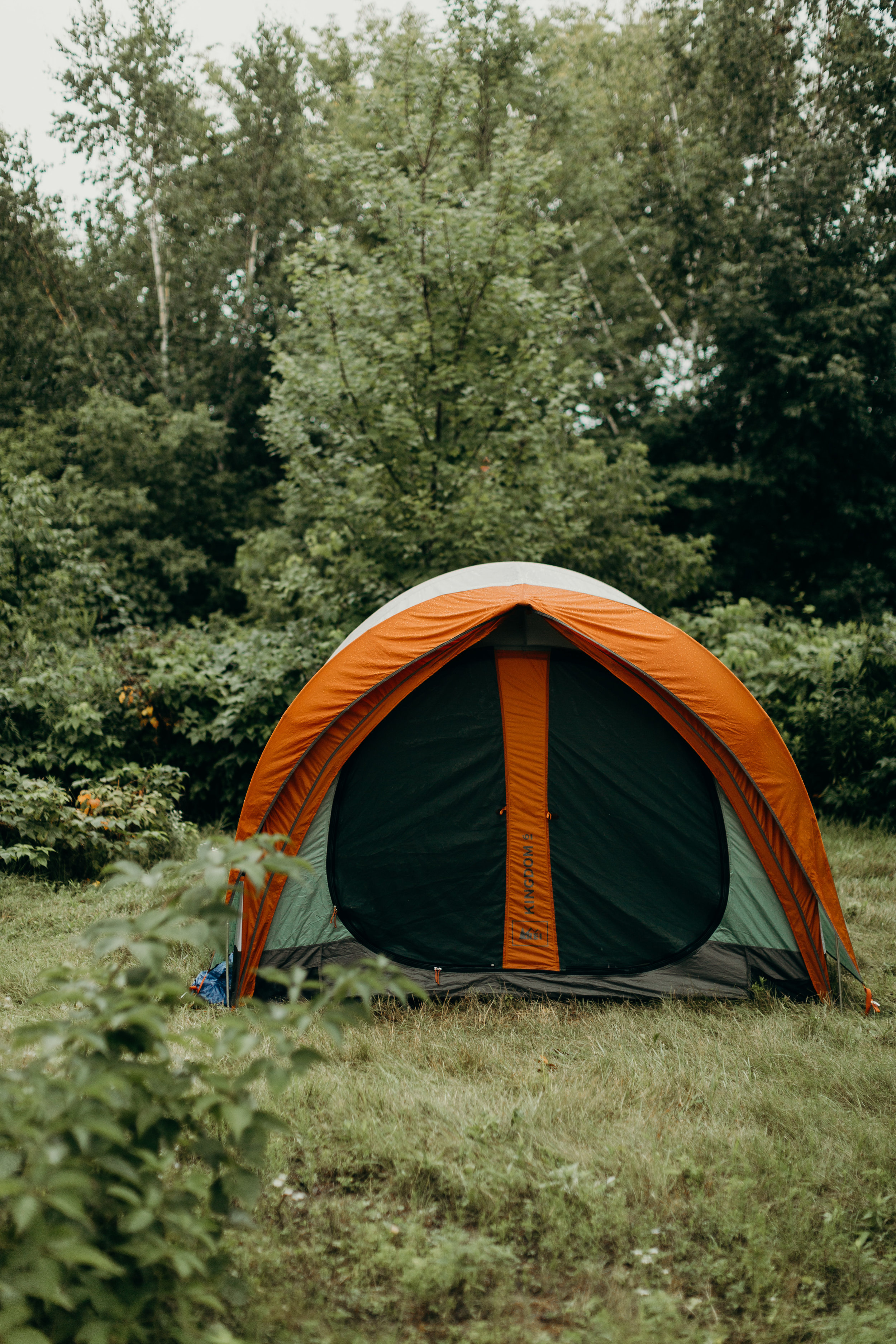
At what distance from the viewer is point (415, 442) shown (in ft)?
28.5

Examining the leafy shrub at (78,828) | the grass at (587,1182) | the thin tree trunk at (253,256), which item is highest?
the thin tree trunk at (253,256)

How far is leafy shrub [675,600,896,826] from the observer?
6.55m

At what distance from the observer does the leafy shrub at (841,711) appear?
6.55 metres

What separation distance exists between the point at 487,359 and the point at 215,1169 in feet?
27.8

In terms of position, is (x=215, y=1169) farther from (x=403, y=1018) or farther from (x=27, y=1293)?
(x=403, y=1018)

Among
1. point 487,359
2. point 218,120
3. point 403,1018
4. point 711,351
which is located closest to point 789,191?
point 711,351

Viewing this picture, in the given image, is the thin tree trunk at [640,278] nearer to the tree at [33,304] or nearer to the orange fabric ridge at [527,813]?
the tree at [33,304]

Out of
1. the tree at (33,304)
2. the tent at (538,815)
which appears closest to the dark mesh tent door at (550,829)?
the tent at (538,815)

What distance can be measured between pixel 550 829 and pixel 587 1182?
5.29ft

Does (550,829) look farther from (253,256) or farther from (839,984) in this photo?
(253,256)

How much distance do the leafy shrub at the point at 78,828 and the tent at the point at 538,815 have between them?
1998 mm

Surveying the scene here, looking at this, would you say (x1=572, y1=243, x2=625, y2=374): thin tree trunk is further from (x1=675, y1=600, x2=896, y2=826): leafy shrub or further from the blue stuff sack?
the blue stuff sack

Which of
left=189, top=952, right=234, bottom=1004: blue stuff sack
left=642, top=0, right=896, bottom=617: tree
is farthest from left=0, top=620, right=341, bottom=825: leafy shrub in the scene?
left=642, top=0, right=896, bottom=617: tree

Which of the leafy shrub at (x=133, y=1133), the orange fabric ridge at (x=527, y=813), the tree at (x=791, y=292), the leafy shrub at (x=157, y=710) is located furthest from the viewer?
the tree at (x=791, y=292)
